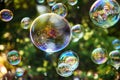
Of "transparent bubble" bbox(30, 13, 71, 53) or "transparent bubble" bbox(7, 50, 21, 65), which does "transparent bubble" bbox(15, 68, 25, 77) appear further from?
"transparent bubble" bbox(30, 13, 71, 53)

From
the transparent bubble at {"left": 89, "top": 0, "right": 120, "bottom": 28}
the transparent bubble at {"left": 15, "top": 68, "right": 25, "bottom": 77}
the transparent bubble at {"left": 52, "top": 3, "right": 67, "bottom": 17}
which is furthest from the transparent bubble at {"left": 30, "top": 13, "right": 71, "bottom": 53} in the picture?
the transparent bubble at {"left": 15, "top": 68, "right": 25, "bottom": 77}

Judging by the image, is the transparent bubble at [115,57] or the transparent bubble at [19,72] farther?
the transparent bubble at [19,72]

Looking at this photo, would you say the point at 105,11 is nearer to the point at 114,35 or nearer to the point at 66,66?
the point at 66,66

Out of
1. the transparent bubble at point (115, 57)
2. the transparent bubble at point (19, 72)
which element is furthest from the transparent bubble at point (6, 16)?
the transparent bubble at point (115, 57)

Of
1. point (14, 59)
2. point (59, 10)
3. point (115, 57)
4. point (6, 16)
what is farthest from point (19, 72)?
point (115, 57)

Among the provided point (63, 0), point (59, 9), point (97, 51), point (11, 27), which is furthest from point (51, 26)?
point (11, 27)

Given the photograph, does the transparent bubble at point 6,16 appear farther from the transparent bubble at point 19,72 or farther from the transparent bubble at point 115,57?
the transparent bubble at point 115,57
